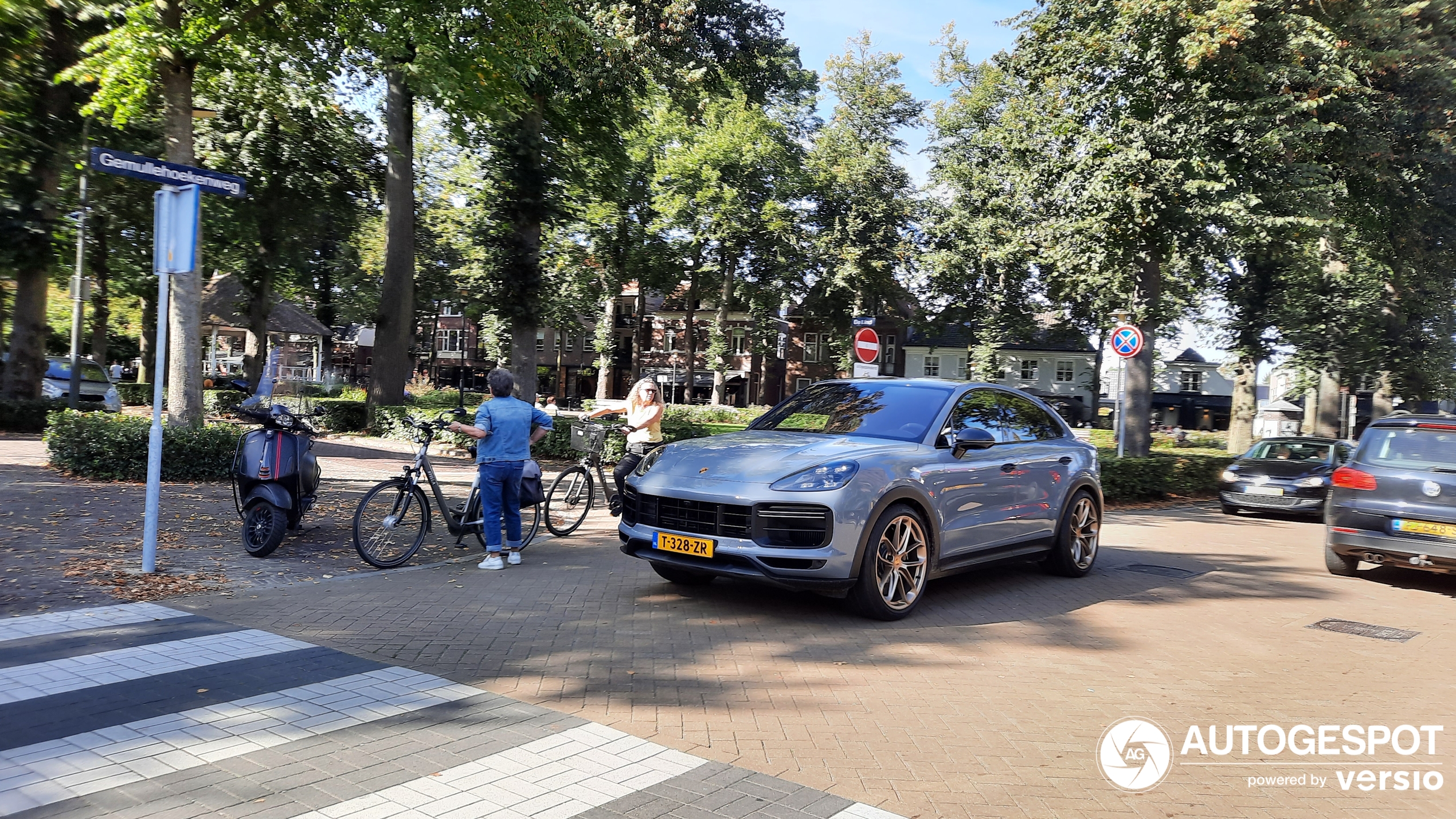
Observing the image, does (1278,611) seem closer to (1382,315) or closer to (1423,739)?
(1423,739)

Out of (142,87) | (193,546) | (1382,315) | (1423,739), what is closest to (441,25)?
(142,87)

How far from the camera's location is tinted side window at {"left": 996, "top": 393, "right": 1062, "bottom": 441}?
27.7 ft

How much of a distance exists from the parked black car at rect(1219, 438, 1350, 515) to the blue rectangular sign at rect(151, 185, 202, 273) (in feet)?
54.3

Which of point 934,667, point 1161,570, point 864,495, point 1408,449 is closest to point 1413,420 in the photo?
point 1408,449

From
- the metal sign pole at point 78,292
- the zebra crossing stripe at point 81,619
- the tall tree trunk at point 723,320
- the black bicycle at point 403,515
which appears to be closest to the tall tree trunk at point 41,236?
the metal sign pole at point 78,292

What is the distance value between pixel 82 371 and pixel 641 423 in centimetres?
2667

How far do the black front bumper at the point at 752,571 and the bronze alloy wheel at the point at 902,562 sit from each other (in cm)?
39

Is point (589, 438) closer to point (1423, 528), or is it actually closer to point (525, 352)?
point (1423, 528)

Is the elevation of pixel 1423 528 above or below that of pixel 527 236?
below

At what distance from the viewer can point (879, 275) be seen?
4703 centimetres

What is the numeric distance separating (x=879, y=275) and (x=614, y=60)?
29.8m

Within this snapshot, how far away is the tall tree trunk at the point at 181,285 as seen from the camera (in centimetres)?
1259

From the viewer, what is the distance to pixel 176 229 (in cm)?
733

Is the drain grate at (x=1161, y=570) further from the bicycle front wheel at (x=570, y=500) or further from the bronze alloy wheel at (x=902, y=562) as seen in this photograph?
the bicycle front wheel at (x=570, y=500)
